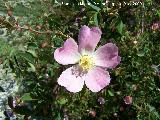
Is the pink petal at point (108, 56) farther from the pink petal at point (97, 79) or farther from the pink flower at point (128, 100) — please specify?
the pink flower at point (128, 100)

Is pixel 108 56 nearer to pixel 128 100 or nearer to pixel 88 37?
pixel 88 37

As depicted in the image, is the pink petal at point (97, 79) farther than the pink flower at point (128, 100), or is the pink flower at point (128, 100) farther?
the pink flower at point (128, 100)

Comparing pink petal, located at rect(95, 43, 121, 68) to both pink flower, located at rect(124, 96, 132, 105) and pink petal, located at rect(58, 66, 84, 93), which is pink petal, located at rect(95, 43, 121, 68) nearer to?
pink petal, located at rect(58, 66, 84, 93)

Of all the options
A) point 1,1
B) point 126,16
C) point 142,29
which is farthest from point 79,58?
point 1,1

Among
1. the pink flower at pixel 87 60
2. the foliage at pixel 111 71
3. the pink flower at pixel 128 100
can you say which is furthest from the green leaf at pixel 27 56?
the pink flower at pixel 128 100

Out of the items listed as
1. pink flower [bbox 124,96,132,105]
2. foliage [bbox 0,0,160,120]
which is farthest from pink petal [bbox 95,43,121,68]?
pink flower [bbox 124,96,132,105]

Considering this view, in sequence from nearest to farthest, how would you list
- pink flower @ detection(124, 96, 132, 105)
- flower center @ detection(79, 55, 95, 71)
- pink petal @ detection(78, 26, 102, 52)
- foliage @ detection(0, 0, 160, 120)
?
pink petal @ detection(78, 26, 102, 52), flower center @ detection(79, 55, 95, 71), foliage @ detection(0, 0, 160, 120), pink flower @ detection(124, 96, 132, 105)
